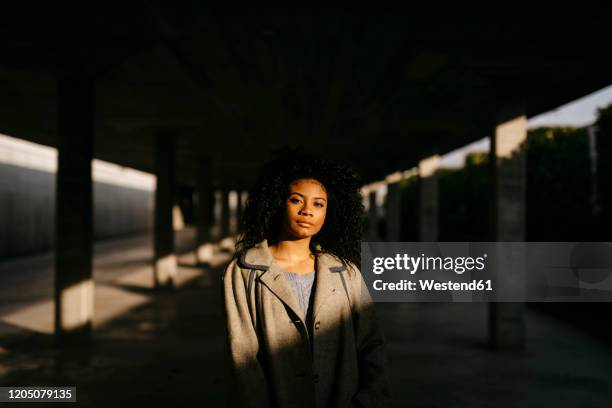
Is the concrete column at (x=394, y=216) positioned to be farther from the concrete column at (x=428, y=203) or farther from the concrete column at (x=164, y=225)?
the concrete column at (x=164, y=225)

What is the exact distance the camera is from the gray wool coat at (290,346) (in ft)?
7.48

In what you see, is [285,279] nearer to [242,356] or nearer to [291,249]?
[291,249]

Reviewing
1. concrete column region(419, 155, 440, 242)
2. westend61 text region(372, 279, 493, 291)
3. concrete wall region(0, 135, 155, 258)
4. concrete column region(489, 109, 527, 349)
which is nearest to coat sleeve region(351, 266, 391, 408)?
concrete column region(489, 109, 527, 349)

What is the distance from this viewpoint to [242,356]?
89.7 inches

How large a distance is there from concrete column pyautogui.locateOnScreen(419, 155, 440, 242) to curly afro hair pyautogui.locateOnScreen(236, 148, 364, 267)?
13.6 m

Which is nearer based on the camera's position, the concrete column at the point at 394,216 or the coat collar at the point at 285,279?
the coat collar at the point at 285,279

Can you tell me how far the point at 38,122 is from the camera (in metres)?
13.2

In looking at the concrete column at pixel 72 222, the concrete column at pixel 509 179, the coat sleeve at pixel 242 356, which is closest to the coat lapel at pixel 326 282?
the coat sleeve at pixel 242 356

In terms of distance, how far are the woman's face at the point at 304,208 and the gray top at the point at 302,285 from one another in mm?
198

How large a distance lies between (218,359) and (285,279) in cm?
553

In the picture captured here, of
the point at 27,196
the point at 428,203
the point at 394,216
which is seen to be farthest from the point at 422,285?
the point at 27,196

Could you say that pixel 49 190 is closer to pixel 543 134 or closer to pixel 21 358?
pixel 21 358

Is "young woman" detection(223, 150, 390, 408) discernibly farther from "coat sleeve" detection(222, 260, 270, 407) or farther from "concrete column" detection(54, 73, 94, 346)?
"concrete column" detection(54, 73, 94, 346)

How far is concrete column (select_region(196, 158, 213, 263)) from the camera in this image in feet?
63.3
